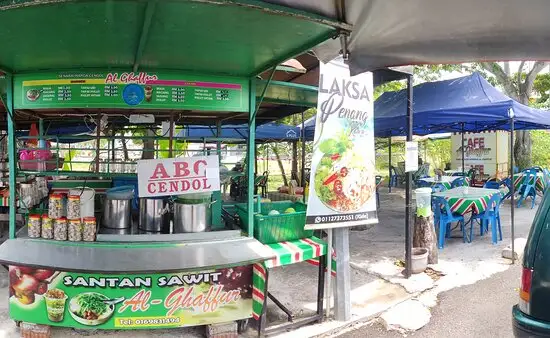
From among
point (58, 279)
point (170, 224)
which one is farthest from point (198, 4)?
point (58, 279)

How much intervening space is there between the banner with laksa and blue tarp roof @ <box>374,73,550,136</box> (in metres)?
3.60

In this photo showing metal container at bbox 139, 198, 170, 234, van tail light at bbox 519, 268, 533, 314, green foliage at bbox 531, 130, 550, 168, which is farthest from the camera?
green foliage at bbox 531, 130, 550, 168

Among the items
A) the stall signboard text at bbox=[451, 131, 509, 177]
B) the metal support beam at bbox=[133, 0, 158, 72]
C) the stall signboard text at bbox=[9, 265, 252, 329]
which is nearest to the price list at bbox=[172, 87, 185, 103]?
the metal support beam at bbox=[133, 0, 158, 72]

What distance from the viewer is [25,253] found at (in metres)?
3.42

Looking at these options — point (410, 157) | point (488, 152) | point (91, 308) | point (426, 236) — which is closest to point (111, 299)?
point (91, 308)

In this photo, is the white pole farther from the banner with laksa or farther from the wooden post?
the wooden post

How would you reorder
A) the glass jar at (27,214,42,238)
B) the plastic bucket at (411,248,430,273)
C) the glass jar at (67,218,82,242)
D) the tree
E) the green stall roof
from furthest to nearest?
1. the tree
2. the plastic bucket at (411,248,430,273)
3. the glass jar at (27,214,42,238)
4. the glass jar at (67,218,82,242)
5. the green stall roof

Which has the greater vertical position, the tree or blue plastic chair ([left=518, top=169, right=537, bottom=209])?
the tree

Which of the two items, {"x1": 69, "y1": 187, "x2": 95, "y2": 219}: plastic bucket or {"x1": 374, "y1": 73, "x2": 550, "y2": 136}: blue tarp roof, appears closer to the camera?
{"x1": 69, "y1": 187, "x2": 95, "y2": 219}: plastic bucket

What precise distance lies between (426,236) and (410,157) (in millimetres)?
1299

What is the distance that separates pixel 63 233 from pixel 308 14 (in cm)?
290

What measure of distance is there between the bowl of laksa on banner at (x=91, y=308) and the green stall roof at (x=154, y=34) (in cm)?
193

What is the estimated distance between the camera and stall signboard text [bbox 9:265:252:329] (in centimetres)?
362

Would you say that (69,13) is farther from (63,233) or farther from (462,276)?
(462,276)
